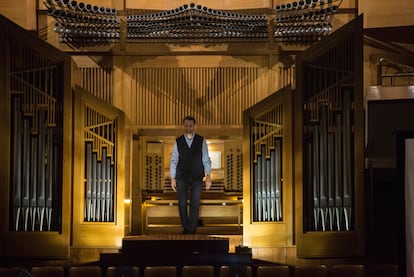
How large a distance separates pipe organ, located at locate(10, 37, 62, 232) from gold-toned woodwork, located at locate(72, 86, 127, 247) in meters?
0.26

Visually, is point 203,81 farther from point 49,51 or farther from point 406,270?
point 406,270

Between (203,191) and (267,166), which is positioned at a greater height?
(267,166)

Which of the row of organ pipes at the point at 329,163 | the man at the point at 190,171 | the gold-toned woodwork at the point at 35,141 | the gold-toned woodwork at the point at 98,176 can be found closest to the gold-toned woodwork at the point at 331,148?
the row of organ pipes at the point at 329,163

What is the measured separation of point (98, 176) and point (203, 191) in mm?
Result: 1621

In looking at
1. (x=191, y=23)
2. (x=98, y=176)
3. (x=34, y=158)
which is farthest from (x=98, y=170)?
(x=191, y=23)

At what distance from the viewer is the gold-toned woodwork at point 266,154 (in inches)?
295

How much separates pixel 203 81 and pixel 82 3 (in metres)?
1.83

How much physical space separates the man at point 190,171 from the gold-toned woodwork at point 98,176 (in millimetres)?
619

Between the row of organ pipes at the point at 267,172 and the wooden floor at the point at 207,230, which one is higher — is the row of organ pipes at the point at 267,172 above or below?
above

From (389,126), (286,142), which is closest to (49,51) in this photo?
(286,142)

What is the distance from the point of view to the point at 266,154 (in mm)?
7668

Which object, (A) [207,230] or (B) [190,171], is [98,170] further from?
(A) [207,230]

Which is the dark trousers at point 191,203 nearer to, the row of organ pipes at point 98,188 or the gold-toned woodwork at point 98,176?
the gold-toned woodwork at point 98,176

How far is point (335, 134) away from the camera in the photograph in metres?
7.18
